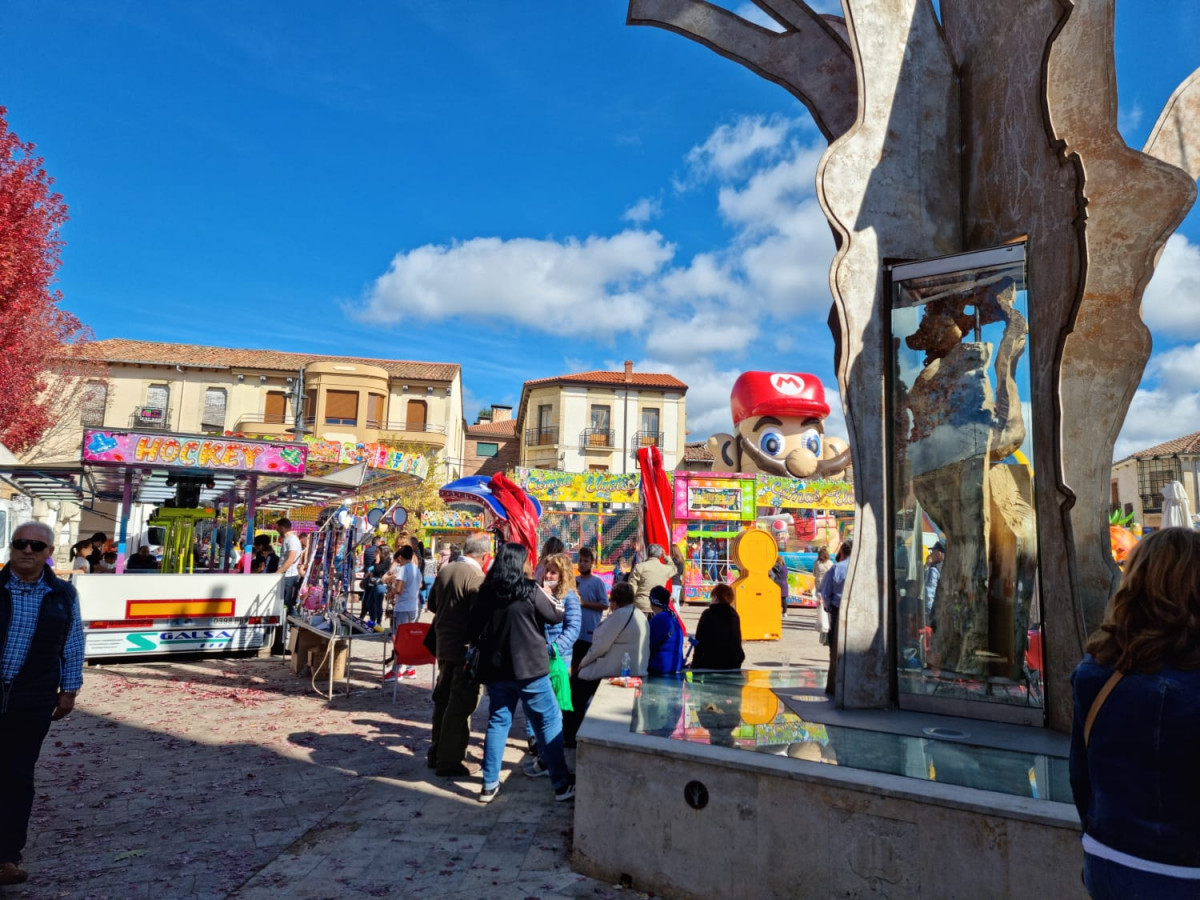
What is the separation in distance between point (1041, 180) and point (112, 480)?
13119 millimetres

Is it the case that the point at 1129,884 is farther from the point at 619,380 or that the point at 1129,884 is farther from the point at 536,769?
the point at 619,380

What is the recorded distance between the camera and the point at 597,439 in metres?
41.4

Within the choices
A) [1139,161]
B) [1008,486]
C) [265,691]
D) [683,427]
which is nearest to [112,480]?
[265,691]

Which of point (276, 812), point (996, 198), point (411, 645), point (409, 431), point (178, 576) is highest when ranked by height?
point (409, 431)

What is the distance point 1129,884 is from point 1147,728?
33cm

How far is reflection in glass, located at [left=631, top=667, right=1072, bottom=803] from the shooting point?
128 inches

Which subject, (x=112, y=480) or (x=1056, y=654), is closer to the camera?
(x=1056, y=654)

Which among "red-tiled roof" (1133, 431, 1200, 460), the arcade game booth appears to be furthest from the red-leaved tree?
"red-tiled roof" (1133, 431, 1200, 460)

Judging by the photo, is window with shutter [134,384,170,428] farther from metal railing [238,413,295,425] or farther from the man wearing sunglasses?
the man wearing sunglasses

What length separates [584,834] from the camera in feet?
12.0

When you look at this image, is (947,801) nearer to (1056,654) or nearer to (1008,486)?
(1056,654)

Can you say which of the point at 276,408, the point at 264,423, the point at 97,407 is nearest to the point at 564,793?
the point at 264,423

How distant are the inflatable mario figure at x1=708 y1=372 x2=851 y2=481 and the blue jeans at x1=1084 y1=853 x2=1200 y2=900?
73.7ft

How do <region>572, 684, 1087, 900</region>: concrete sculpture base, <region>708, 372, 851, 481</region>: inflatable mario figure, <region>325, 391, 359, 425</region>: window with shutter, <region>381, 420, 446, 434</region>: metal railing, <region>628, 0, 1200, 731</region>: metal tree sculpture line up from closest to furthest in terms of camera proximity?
<region>572, 684, 1087, 900</region>: concrete sculpture base → <region>628, 0, 1200, 731</region>: metal tree sculpture → <region>708, 372, 851, 481</region>: inflatable mario figure → <region>325, 391, 359, 425</region>: window with shutter → <region>381, 420, 446, 434</region>: metal railing
